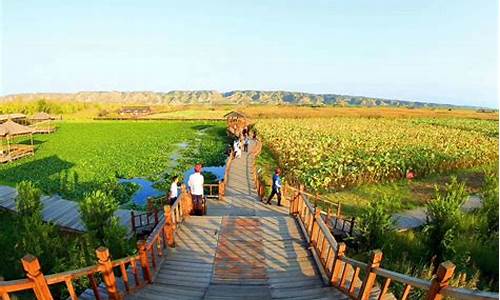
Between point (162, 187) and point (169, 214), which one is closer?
point (169, 214)

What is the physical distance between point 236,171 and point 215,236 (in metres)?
9.97

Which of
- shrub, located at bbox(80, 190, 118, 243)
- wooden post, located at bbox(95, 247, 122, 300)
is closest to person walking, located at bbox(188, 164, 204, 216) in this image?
shrub, located at bbox(80, 190, 118, 243)

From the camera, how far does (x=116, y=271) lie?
31.5 ft

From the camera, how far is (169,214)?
25.0 ft

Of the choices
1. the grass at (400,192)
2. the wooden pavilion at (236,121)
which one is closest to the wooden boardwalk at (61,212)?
the grass at (400,192)

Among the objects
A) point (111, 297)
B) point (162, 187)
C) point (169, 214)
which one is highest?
point (169, 214)

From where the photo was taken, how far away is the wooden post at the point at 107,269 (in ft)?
15.9

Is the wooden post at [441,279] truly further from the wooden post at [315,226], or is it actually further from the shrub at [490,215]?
the shrub at [490,215]

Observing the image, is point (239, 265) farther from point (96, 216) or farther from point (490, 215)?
point (490, 215)

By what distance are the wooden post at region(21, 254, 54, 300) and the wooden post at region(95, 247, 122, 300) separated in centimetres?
83

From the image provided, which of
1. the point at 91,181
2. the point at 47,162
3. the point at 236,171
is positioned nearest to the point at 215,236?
the point at 236,171

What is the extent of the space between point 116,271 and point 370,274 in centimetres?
753

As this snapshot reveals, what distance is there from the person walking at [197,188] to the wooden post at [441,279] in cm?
722

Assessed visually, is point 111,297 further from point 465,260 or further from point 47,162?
point 47,162
